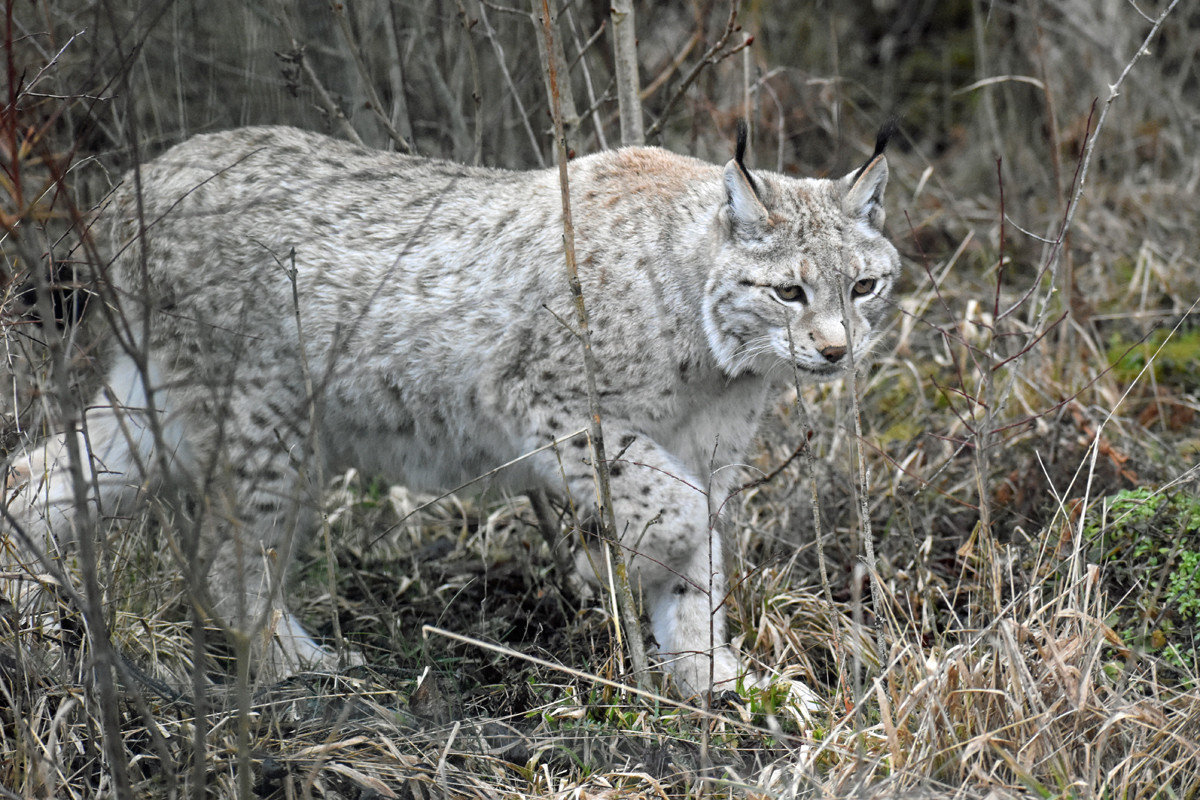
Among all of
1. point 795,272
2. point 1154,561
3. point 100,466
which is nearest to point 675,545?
point 795,272

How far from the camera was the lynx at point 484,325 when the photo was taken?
3.57m

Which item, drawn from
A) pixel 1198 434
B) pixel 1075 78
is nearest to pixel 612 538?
pixel 1198 434

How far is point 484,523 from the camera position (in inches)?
193

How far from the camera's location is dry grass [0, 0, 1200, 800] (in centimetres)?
273

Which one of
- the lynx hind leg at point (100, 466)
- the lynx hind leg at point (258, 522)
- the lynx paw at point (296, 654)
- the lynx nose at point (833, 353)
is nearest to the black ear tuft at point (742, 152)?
the lynx nose at point (833, 353)

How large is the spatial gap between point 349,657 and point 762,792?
1.52 meters

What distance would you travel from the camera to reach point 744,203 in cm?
352

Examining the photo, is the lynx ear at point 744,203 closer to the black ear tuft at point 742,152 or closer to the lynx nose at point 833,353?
the black ear tuft at point 742,152

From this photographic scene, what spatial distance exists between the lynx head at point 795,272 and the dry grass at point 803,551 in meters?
0.28

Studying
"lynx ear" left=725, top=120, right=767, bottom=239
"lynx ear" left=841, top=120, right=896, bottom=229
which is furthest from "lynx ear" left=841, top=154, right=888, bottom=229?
"lynx ear" left=725, top=120, right=767, bottom=239

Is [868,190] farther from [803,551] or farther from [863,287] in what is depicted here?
[803,551]

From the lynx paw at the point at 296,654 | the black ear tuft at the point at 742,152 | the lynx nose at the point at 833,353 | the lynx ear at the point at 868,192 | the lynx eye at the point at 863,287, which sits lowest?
the lynx paw at the point at 296,654

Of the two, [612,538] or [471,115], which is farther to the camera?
[471,115]

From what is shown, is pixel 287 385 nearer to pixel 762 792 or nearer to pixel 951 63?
pixel 762 792
